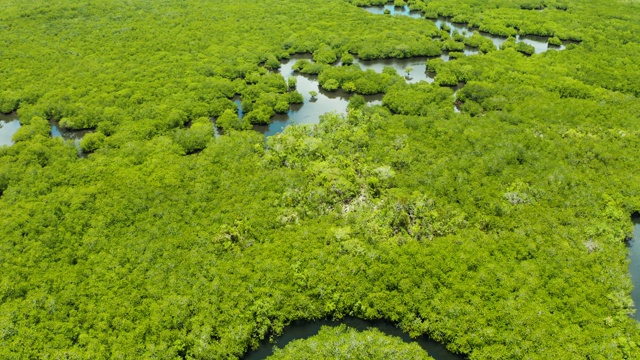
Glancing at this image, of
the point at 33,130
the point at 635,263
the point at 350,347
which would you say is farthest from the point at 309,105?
the point at 635,263

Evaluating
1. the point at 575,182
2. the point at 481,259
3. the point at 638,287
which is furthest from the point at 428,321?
the point at 575,182

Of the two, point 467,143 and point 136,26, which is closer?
point 467,143

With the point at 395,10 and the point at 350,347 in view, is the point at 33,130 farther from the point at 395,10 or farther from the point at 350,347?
the point at 395,10

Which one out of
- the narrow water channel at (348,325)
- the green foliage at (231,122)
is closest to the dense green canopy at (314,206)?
the green foliage at (231,122)

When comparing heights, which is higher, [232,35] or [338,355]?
[232,35]

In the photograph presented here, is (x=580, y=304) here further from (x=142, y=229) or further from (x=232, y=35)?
(x=232, y=35)

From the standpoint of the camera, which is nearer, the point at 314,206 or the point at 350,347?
the point at 350,347

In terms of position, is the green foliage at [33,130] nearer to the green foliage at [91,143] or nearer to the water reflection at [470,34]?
the green foliage at [91,143]
